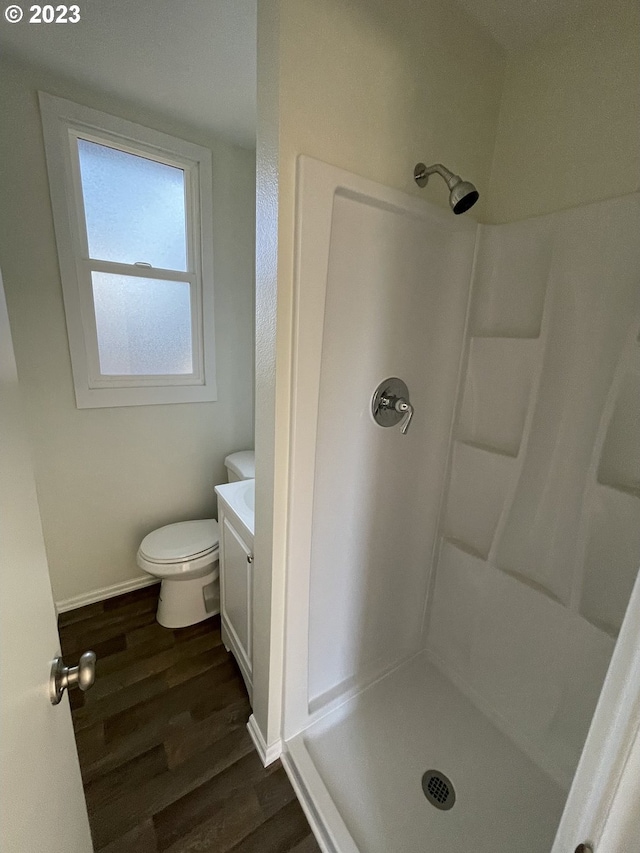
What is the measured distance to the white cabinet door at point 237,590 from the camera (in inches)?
51.6

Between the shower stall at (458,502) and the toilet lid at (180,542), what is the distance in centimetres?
76

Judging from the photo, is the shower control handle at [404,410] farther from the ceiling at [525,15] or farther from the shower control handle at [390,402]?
the ceiling at [525,15]

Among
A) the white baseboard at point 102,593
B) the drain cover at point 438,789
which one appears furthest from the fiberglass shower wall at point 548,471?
the white baseboard at point 102,593

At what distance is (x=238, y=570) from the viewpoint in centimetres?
139

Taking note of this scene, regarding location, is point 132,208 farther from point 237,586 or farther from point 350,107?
point 237,586

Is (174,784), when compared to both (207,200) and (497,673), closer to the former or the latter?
(497,673)

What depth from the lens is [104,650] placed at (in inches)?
64.5

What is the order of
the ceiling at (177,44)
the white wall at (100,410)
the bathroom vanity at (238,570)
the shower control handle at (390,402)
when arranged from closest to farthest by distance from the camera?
the ceiling at (177,44) < the shower control handle at (390,402) < the bathroom vanity at (238,570) < the white wall at (100,410)

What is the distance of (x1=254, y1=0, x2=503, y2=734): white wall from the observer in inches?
31.2

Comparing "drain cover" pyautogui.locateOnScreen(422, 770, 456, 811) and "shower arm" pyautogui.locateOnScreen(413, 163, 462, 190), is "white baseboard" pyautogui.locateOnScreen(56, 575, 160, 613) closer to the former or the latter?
"drain cover" pyautogui.locateOnScreen(422, 770, 456, 811)

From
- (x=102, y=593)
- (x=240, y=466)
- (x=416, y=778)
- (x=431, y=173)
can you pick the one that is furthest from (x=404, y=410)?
(x=102, y=593)

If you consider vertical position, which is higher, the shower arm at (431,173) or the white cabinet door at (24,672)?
the shower arm at (431,173)

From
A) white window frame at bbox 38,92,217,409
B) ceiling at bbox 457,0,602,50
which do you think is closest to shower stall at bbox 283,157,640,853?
ceiling at bbox 457,0,602,50

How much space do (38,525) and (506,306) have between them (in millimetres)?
1441
